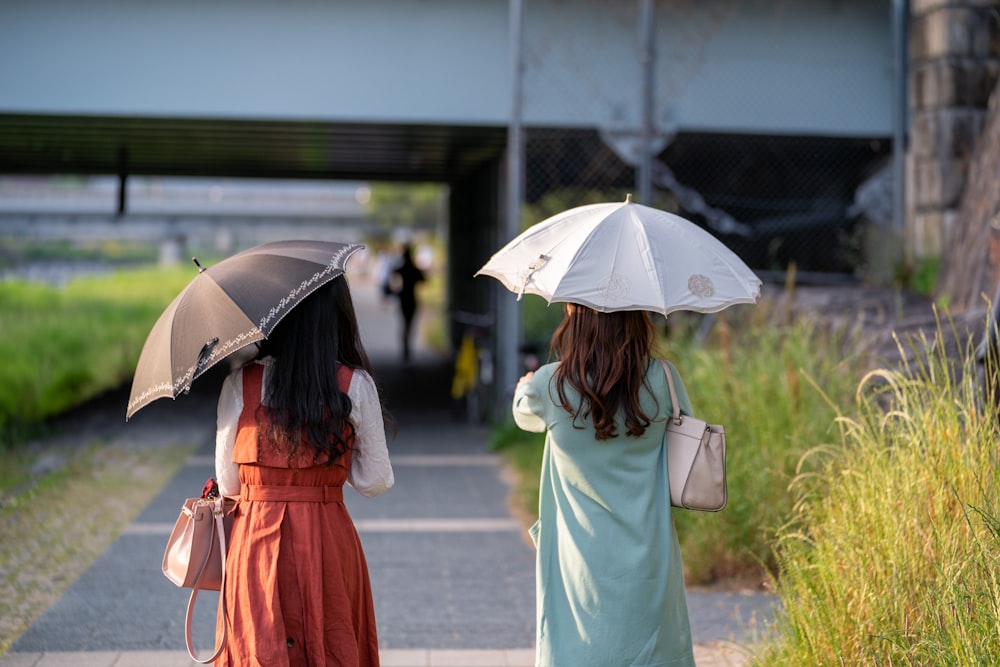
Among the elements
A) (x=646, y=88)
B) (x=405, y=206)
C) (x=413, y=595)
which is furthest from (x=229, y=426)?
(x=405, y=206)

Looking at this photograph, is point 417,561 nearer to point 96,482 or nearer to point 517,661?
point 517,661

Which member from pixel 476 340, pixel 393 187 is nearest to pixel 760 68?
pixel 476 340

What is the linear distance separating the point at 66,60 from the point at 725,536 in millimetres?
7434

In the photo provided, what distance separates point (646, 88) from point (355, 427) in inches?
301

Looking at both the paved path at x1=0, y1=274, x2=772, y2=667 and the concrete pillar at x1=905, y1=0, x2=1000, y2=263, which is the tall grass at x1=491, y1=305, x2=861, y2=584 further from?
the concrete pillar at x1=905, y1=0, x2=1000, y2=263

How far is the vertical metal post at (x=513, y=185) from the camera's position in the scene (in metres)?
10.8

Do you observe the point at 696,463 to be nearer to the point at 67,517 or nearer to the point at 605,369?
the point at 605,369

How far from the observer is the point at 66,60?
1071 centimetres

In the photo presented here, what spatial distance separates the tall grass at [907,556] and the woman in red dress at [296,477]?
64.9 inches

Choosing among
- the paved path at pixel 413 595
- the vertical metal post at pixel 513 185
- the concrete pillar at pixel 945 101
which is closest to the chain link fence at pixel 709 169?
the vertical metal post at pixel 513 185

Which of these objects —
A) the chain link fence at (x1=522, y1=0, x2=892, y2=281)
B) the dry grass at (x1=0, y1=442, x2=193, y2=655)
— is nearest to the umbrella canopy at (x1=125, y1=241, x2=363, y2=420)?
the dry grass at (x1=0, y1=442, x2=193, y2=655)

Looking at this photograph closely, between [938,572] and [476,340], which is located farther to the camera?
[476,340]

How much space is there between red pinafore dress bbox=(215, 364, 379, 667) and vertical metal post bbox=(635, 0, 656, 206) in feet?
23.9

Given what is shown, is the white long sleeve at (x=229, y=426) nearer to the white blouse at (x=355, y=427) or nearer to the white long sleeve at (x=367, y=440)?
the white blouse at (x=355, y=427)
